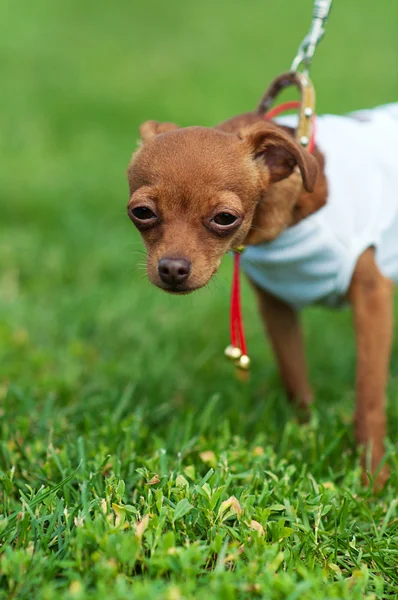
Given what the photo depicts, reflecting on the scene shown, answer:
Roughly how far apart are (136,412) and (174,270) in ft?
3.63

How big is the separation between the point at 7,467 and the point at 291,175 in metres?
1.62

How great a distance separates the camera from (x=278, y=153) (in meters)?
3.15

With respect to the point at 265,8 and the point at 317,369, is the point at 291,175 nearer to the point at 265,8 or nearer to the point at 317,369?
the point at 317,369

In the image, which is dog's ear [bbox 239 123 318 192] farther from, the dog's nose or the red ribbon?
the dog's nose

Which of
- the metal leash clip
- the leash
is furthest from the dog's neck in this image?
the metal leash clip

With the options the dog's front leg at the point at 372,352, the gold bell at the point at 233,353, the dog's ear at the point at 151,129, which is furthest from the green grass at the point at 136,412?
the dog's ear at the point at 151,129

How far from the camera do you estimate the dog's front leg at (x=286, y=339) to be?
161 inches

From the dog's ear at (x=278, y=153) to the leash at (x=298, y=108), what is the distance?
19 cm

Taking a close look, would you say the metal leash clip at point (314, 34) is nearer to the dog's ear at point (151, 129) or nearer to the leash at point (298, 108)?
the leash at point (298, 108)

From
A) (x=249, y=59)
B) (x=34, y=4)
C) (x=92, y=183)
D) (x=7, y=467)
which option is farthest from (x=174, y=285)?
(x=34, y=4)

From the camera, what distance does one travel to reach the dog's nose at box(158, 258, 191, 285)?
276cm

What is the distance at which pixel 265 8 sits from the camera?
13383 millimetres

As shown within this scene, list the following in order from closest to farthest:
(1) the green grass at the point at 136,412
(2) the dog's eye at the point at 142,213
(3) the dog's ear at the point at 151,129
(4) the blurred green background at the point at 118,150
Answer: (1) the green grass at the point at 136,412 < (2) the dog's eye at the point at 142,213 < (3) the dog's ear at the point at 151,129 < (4) the blurred green background at the point at 118,150

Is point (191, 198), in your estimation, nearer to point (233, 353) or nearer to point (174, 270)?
point (174, 270)
